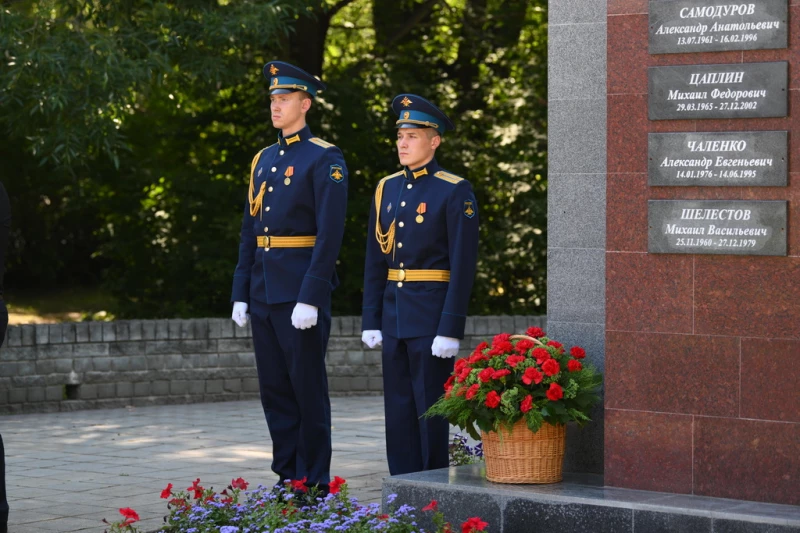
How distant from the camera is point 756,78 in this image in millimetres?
5137

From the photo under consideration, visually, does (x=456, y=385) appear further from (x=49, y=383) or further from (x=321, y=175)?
(x=49, y=383)

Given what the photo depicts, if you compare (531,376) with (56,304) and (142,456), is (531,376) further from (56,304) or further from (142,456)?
(56,304)

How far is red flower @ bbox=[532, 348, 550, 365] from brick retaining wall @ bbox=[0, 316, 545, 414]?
18.9ft

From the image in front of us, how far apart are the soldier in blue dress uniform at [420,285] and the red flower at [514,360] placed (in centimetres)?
45

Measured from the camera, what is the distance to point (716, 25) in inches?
206

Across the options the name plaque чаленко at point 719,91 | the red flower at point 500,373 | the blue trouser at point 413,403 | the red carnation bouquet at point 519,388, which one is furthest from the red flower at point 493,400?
the name plaque чаленко at point 719,91

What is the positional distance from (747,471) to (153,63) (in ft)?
20.4

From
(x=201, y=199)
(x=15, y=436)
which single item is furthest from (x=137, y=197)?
(x=15, y=436)

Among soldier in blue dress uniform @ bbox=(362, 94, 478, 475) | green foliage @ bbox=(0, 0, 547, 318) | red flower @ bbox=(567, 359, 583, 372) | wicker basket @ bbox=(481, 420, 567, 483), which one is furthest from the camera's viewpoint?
green foliage @ bbox=(0, 0, 547, 318)

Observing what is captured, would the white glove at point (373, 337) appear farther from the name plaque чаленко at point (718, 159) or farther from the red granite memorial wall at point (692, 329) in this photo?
the name plaque чаленко at point (718, 159)

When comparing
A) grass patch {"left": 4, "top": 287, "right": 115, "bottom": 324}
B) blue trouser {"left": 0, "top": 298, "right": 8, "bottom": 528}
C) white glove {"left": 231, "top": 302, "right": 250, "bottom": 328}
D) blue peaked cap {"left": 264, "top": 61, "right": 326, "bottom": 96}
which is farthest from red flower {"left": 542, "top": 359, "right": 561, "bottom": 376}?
grass patch {"left": 4, "top": 287, "right": 115, "bottom": 324}

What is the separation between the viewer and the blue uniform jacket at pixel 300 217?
6.05m

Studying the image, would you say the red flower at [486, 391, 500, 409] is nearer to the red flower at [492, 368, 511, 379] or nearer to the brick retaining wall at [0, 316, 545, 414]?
the red flower at [492, 368, 511, 379]

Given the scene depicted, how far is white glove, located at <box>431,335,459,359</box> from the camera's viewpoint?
5.85 m
